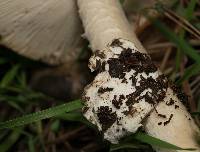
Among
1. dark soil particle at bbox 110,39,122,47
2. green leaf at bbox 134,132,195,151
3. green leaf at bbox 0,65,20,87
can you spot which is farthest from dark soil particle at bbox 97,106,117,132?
green leaf at bbox 0,65,20,87

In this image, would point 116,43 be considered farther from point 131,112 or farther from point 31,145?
point 31,145

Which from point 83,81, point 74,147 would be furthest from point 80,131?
point 83,81

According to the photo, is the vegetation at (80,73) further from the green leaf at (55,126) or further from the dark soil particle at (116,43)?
the dark soil particle at (116,43)

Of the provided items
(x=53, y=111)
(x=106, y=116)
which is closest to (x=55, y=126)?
(x=53, y=111)

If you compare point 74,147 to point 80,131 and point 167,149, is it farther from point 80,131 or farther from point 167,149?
point 167,149

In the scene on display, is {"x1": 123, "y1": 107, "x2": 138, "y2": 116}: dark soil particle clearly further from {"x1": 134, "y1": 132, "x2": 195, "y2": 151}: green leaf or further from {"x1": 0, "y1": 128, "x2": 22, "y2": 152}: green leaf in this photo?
{"x1": 0, "y1": 128, "x2": 22, "y2": 152}: green leaf

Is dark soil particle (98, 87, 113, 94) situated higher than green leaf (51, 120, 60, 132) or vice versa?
dark soil particle (98, 87, 113, 94)
